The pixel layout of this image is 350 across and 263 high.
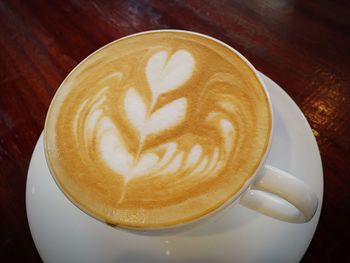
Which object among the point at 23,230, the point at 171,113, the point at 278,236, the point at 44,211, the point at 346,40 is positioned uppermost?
the point at 346,40

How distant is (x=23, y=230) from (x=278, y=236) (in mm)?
573

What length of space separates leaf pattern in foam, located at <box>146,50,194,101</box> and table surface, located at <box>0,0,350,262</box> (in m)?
0.33

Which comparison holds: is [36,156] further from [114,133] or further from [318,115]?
[318,115]

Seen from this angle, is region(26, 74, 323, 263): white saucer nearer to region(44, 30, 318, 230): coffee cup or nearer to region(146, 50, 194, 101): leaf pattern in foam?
region(44, 30, 318, 230): coffee cup

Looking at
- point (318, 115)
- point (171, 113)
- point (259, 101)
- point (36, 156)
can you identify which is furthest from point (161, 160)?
point (318, 115)

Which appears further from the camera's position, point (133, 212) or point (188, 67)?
point (188, 67)

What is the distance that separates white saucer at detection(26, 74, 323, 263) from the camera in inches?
24.4

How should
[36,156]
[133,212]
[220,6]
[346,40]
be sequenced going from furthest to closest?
[220,6]
[346,40]
[36,156]
[133,212]

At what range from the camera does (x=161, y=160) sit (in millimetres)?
568

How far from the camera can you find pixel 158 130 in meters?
0.60

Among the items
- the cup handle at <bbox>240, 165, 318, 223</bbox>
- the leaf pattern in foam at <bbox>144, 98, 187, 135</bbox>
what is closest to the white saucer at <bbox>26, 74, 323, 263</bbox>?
the cup handle at <bbox>240, 165, 318, 223</bbox>

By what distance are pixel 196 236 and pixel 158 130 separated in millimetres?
211

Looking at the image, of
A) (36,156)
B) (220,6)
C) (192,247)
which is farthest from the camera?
(220,6)

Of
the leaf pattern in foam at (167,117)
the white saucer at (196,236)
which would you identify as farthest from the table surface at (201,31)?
the leaf pattern in foam at (167,117)
